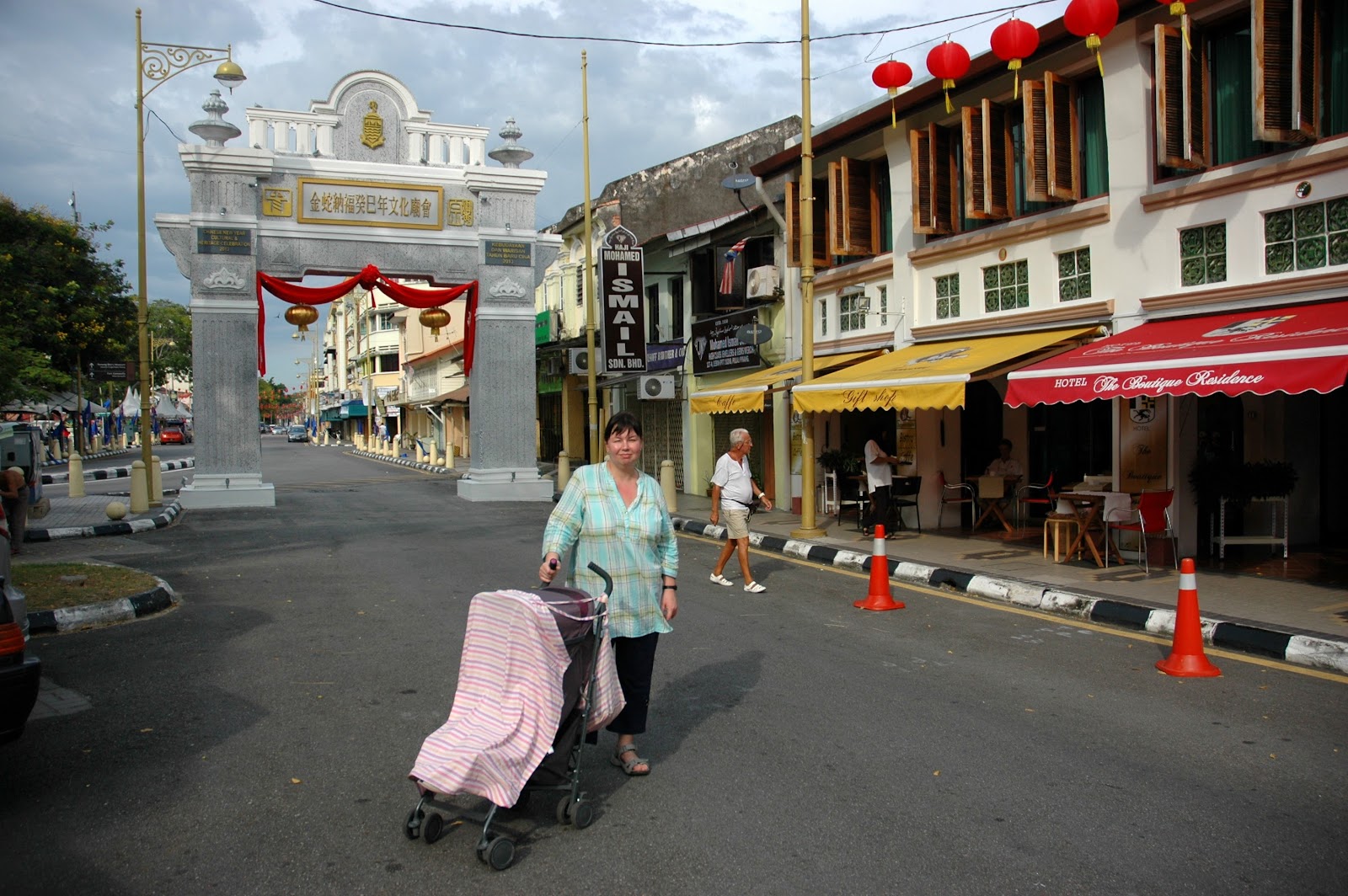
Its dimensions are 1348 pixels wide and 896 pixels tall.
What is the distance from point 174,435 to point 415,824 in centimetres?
7498

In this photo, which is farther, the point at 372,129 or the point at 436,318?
the point at 436,318

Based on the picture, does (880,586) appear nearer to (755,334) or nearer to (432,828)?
(432,828)

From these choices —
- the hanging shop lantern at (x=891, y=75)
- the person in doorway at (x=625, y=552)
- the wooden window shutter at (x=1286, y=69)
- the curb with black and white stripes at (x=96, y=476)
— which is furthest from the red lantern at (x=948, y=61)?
the curb with black and white stripes at (x=96, y=476)

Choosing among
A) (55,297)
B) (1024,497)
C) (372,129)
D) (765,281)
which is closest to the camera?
(1024,497)

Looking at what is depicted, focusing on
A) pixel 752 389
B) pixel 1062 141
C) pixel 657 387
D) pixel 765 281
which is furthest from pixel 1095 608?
pixel 657 387

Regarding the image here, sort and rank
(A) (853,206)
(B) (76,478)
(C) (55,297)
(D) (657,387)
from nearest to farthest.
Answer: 1. (A) (853,206)
2. (B) (76,478)
3. (D) (657,387)
4. (C) (55,297)

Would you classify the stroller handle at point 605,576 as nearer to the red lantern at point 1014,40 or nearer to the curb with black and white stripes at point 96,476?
the red lantern at point 1014,40

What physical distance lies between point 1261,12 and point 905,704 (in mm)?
8020

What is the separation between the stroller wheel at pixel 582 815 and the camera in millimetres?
4086

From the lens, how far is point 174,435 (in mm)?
70500

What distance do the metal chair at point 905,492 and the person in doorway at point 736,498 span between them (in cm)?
472

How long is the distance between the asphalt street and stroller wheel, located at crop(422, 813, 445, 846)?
0.05m

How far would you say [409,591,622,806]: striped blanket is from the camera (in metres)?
3.78

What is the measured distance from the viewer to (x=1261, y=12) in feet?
31.4
